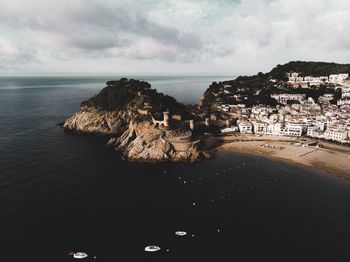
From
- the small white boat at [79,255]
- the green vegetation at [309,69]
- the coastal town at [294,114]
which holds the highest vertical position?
the green vegetation at [309,69]

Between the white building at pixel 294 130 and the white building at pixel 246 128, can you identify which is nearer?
the white building at pixel 294 130

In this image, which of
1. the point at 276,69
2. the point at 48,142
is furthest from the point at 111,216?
the point at 276,69

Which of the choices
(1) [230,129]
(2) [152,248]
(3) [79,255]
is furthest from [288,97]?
(3) [79,255]

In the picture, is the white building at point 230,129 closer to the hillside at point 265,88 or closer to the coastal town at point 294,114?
the coastal town at point 294,114

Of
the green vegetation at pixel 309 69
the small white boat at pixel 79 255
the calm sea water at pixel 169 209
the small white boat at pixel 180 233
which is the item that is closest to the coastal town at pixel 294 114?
the green vegetation at pixel 309 69

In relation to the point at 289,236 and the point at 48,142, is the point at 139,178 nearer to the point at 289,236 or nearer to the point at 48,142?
the point at 289,236

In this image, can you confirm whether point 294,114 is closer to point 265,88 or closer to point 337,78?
point 265,88

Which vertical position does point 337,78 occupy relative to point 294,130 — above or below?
above
